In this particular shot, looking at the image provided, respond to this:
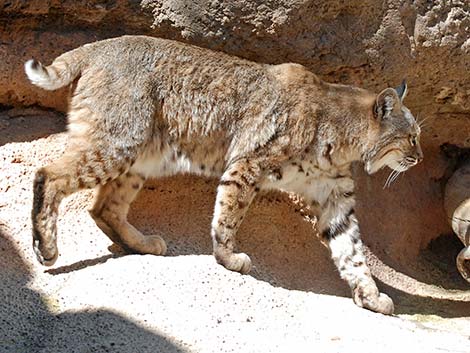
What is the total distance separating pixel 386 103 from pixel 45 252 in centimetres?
242

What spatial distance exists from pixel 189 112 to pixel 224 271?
Result: 41.5 inches

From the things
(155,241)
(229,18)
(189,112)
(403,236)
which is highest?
(229,18)

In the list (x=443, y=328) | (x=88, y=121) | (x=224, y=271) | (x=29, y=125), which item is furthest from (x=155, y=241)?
(x=443, y=328)

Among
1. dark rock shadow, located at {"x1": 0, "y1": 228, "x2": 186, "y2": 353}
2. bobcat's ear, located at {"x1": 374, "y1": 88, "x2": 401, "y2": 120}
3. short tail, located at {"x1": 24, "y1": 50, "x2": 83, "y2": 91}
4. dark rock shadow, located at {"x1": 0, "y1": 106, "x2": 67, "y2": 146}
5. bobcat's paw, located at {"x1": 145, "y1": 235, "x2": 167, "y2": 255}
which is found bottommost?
bobcat's paw, located at {"x1": 145, "y1": 235, "x2": 167, "y2": 255}

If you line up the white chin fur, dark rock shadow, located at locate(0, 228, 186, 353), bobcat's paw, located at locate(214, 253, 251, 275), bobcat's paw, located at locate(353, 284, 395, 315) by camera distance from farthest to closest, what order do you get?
the white chin fur < bobcat's paw, located at locate(353, 284, 395, 315) < bobcat's paw, located at locate(214, 253, 251, 275) < dark rock shadow, located at locate(0, 228, 186, 353)

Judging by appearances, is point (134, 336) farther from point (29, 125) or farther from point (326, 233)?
point (29, 125)

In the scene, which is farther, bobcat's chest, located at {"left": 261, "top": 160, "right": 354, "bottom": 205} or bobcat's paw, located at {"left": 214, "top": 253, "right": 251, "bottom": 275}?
bobcat's chest, located at {"left": 261, "top": 160, "right": 354, "bottom": 205}

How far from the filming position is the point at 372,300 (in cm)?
551

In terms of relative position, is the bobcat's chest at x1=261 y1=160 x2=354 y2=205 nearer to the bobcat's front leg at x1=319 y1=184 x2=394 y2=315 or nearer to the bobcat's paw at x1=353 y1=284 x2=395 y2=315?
the bobcat's front leg at x1=319 y1=184 x2=394 y2=315

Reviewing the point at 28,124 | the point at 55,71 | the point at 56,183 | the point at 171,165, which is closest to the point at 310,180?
the point at 171,165

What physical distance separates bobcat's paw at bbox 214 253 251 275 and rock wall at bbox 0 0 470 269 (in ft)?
5.06

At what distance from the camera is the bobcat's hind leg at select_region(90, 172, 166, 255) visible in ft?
18.0

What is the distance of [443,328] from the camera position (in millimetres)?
5742

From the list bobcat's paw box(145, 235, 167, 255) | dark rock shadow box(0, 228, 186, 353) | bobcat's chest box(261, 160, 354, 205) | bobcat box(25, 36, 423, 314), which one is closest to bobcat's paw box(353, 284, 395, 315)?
bobcat box(25, 36, 423, 314)
